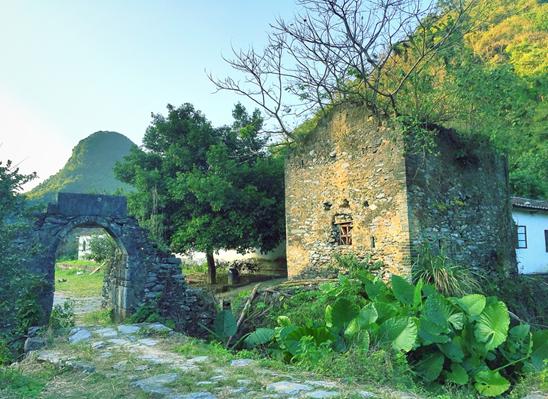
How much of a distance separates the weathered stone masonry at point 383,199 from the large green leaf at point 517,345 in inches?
90.6

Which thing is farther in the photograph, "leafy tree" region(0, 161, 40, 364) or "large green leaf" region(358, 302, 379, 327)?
"large green leaf" region(358, 302, 379, 327)

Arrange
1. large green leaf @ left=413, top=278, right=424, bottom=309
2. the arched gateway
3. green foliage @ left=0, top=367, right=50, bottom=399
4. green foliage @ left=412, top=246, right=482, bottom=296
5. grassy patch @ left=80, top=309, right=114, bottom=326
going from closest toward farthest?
green foliage @ left=0, top=367, right=50, bottom=399
large green leaf @ left=413, top=278, right=424, bottom=309
the arched gateway
green foliage @ left=412, top=246, right=482, bottom=296
grassy patch @ left=80, top=309, right=114, bottom=326

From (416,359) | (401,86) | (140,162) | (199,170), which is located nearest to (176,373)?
(416,359)

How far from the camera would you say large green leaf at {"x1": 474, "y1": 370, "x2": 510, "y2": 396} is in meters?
5.05

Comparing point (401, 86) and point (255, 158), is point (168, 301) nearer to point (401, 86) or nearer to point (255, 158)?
point (401, 86)

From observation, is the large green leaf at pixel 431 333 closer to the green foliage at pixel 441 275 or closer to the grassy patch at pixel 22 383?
the green foliage at pixel 441 275

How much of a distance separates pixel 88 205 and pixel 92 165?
131ft

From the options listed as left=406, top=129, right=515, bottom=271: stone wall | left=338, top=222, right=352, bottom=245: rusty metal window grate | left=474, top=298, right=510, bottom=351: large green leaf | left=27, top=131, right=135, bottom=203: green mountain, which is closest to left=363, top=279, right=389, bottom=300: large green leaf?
left=474, top=298, right=510, bottom=351: large green leaf

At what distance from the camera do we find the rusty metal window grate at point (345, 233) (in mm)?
9669

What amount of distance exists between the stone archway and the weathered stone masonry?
12.2 feet

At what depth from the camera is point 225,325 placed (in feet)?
25.1

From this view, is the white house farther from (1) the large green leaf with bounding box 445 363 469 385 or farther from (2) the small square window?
(1) the large green leaf with bounding box 445 363 469 385

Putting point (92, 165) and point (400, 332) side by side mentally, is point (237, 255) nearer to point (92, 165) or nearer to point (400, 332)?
point (400, 332)

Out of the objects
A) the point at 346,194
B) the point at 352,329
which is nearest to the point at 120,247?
the point at 352,329
